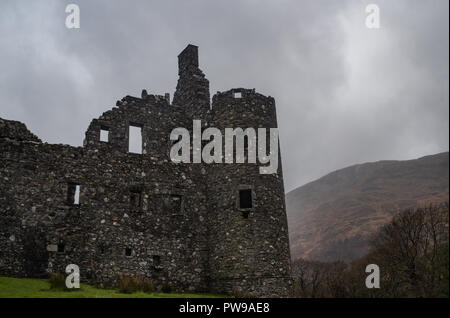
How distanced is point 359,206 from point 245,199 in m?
94.7

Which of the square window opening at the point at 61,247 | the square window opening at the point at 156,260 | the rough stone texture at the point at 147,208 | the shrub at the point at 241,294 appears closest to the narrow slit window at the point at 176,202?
the rough stone texture at the point at 147,208

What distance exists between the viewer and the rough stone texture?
17.1 meters

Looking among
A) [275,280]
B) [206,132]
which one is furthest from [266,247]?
[206,132]

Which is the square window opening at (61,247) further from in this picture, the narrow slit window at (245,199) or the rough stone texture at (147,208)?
the narrow slit window at (245,199)

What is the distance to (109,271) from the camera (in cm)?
1781

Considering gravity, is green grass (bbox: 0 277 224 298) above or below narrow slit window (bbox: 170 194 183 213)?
below

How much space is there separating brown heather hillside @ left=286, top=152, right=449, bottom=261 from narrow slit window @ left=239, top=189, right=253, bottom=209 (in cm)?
5727

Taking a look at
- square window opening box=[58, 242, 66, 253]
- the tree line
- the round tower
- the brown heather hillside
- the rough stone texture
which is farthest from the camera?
the brown heather hillside

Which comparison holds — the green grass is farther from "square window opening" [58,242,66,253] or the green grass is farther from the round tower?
the round tower

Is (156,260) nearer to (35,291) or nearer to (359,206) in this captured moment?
(35,291)

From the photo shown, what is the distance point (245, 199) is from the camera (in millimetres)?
20031

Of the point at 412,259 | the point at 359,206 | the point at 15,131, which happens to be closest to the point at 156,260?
the point at 15,131

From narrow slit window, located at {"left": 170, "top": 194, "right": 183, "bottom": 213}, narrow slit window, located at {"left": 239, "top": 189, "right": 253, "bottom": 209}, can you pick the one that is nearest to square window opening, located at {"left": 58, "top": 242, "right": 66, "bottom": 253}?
narrow slit window, located at {"left": 170, "top": 194, "right": 183, "bottom": 213}
